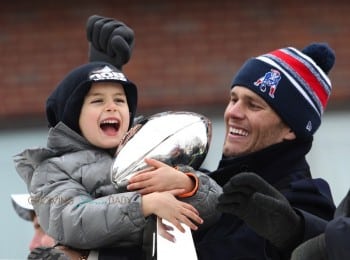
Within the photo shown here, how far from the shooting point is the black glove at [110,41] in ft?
10.9

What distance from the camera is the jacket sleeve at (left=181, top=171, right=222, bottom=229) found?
2.90 metres

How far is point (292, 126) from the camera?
10.6ft

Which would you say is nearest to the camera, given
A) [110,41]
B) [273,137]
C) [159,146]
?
[159,146]

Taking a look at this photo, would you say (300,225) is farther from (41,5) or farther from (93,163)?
(41,5)

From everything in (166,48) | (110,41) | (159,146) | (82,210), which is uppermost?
(110,41)

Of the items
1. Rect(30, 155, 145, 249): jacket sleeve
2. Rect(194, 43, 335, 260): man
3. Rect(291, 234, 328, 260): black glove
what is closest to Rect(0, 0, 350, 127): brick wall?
Rect(194, 43, 335, 260): man

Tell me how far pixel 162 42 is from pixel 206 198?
3.35 meters

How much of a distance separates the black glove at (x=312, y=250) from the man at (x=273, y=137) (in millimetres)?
275

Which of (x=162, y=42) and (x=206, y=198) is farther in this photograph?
(x=162, y=42)

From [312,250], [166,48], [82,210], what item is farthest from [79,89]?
[166,48]

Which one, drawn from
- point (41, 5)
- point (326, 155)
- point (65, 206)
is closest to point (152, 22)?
point (41, 5)

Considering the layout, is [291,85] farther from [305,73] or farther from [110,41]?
[110,41]

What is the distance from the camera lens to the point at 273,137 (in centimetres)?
324

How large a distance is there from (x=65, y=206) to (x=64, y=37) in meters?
3.31
